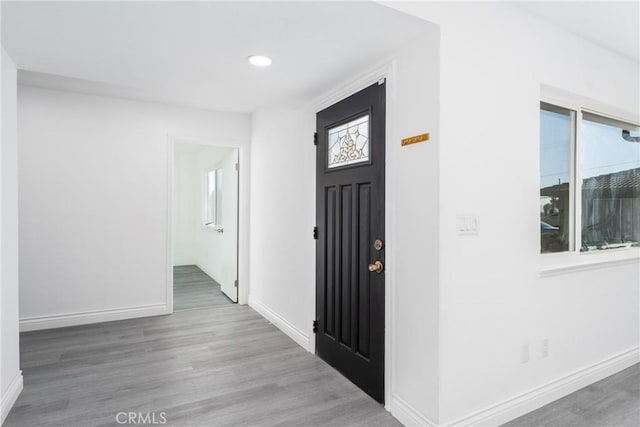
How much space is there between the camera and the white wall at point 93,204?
11.9 feet

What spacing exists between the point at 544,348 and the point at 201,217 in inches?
247

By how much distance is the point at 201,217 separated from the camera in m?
7.21

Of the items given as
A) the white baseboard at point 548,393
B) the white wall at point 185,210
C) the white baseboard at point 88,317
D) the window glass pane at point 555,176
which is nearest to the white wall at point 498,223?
the white baseboard at point 548,393

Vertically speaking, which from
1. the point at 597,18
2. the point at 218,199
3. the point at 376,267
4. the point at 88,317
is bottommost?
the point at 88,317

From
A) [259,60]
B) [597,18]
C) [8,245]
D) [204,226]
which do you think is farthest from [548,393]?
[204,226]

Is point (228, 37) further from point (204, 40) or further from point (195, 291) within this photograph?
point (195, 291)

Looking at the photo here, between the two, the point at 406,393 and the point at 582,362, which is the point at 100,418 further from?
the point at 582,362

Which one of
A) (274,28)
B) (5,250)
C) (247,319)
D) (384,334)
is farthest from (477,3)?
(247,319)

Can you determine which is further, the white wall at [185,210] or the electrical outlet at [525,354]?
the white wall at [185,210]

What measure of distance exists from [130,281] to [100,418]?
2.12 meters

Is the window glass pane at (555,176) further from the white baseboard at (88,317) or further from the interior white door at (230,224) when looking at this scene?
the white baseboard at (88,317)

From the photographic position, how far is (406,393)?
2.10 m

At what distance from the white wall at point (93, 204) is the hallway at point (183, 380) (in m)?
0.38

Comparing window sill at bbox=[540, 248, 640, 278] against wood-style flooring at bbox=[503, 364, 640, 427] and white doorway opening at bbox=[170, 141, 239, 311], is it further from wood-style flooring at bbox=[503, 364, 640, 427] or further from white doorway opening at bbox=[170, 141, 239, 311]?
white doorway opening at bbox=[170, 141, 239, 311]
